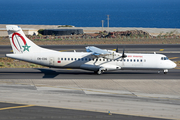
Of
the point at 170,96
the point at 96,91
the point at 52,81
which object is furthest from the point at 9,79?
the point at 170,96

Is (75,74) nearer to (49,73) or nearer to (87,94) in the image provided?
(49,73)

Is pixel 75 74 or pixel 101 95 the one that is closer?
pixel 101 95

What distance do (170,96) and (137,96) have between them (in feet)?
10.4

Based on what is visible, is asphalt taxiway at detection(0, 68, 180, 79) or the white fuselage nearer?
asphalt taxiway at detection(0, 68, 180, 79)

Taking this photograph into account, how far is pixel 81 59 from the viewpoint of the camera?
35781 mm

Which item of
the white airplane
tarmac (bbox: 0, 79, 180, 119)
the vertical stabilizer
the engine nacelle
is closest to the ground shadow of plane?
the white airplane

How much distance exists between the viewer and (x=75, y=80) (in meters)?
32.5

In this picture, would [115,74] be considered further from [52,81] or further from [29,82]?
[29,82]

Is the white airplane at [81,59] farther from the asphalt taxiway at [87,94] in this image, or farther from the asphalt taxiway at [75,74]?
the asphalt taxiway at [87,94]

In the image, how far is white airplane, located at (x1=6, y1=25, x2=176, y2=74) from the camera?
115 feet

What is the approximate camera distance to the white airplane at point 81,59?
35188 mm

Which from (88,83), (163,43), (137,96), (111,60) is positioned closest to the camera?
(137,96)

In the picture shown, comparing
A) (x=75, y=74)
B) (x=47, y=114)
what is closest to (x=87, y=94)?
(x=47, y=114)

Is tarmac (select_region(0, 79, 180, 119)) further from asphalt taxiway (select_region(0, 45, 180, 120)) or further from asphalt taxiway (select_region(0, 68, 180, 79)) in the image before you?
asphalt taxiway (select_region(0, 68, 180, 79))
